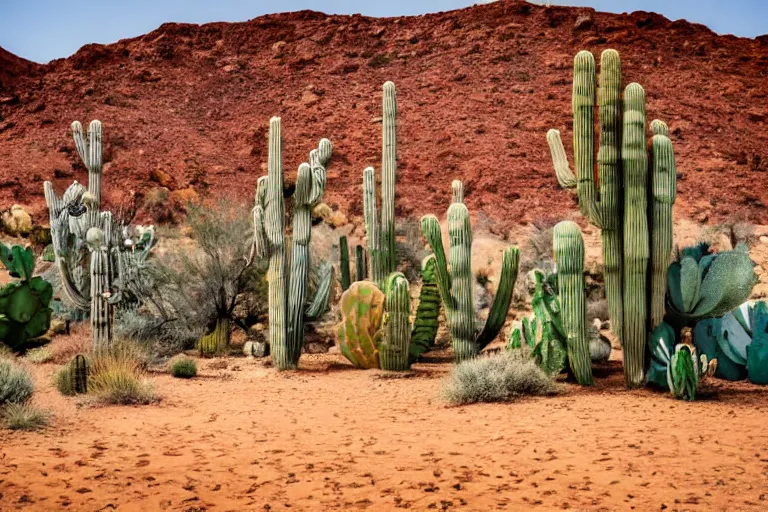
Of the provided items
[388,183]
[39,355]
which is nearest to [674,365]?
[388,183]

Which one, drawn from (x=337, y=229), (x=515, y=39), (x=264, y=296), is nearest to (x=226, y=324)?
(x=264, y=296)

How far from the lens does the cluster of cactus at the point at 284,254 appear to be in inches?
464

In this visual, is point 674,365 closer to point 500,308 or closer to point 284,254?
point 500,308

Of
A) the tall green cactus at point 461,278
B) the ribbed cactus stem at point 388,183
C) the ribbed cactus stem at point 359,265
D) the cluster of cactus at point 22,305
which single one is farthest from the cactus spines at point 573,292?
the cluster of cactus at point 22,305

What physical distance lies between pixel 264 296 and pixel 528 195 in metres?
14.1

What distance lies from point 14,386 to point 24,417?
0.79 metres

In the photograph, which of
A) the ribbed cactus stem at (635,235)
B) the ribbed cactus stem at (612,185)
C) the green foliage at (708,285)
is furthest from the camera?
the ribbed cactus stem at (612,185)

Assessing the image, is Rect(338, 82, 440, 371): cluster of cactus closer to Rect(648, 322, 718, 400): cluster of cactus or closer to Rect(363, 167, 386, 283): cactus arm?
Rect(363, 167, 386, 283): cactus arm

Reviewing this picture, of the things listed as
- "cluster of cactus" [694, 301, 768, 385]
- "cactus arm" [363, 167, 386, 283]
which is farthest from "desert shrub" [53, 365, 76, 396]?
"cluster of cactus" [694, 301, 768, 385]

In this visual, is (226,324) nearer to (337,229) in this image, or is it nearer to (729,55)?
(337,229)

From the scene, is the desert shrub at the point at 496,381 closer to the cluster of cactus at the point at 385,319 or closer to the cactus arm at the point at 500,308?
the cactus arm at the point at 500,308

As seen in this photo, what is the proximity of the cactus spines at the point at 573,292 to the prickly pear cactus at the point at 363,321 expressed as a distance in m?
2.82

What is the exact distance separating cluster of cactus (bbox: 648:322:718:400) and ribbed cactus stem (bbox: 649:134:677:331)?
0.21 metres

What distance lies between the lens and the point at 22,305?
13.1 meters
